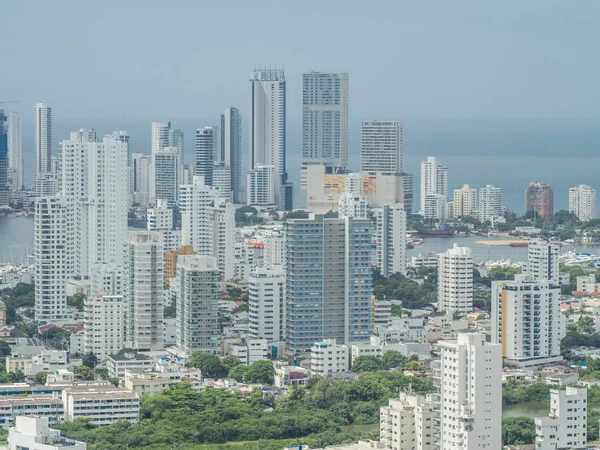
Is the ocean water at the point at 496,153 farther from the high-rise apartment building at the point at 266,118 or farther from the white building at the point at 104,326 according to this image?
the white building at the point at 104,326

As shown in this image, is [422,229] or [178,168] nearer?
[422,229]

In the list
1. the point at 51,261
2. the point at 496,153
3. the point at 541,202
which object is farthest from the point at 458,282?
the point at 496,153

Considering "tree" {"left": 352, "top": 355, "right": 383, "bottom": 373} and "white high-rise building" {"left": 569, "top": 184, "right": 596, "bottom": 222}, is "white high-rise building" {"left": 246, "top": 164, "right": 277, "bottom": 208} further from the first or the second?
"tree" {"left": 352, "top": 355, "right": 383, "bottom": 373}

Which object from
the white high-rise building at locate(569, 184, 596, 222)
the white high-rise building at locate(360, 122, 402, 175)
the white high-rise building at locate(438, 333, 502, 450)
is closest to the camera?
the white high-rise building at locate(438, 333, 502, 450)

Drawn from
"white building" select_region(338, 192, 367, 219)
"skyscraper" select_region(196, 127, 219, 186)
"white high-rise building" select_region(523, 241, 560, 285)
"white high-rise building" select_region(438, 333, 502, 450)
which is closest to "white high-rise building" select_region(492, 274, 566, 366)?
"white high-rise building" select_region(523, 241, 560, 285)

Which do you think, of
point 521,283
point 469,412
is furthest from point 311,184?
point 469,412

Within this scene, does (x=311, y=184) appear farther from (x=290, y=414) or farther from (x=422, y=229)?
(x=290, y=414)

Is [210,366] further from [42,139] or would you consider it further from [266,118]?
[42,139]

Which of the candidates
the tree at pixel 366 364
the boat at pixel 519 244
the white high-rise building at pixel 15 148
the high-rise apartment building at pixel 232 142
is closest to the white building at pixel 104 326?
the tree at pixel 366 364
